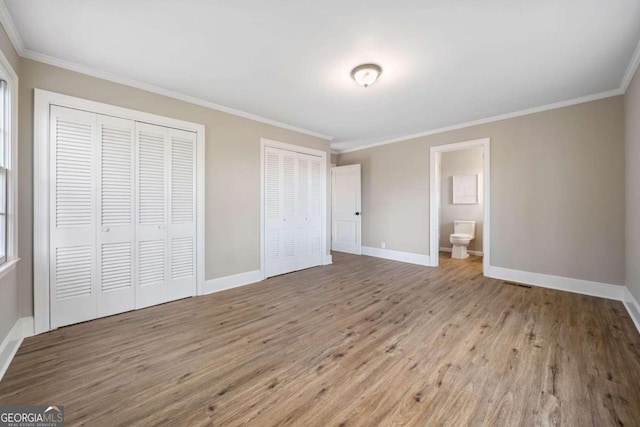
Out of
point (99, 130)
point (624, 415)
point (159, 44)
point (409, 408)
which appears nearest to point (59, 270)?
point (99, 130)

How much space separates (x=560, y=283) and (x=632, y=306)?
839mm

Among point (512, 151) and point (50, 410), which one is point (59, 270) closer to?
point (50, 410)

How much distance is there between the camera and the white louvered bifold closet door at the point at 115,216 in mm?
2645

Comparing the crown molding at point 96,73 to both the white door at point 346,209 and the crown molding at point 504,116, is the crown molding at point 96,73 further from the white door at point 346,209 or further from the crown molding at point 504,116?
the crown molding at point 504,116

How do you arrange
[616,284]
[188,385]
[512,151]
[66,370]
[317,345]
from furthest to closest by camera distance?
[512,151] < [616,284] < [317,345] < [66,370] < [188,385]

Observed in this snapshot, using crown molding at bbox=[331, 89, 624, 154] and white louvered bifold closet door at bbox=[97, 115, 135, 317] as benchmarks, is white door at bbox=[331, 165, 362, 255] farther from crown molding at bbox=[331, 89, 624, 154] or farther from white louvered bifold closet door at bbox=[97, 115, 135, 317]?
white louvered bifold closet door at bbox=[97, 115, 135, 317]

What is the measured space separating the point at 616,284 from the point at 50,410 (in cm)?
541

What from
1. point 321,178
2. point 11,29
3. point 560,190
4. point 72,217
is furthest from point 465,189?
point 11,29

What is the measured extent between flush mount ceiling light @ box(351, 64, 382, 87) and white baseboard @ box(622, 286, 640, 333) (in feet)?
11.1

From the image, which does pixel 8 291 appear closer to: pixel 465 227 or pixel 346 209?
pixel 346 209

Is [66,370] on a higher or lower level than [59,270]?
lower

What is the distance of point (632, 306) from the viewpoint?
2.68 metres

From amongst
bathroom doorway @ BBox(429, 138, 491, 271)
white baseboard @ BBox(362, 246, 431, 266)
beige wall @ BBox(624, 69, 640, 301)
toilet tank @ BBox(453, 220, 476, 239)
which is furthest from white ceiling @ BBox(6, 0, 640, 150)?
toilet tank @ BBox(453, 220, 476, 239)

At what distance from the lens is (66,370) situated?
1.82 meters
